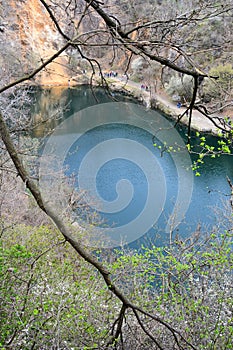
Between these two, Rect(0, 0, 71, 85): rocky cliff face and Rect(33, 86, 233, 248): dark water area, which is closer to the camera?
Rect(0, 0, 71, 85): rocky cliff face

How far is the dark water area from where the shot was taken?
11.8 m

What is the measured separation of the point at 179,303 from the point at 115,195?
28.9ft

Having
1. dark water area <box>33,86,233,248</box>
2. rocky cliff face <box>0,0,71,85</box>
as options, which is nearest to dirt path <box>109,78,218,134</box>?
dark water area <box>33,86,233,248</box>

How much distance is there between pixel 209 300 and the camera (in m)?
4.88

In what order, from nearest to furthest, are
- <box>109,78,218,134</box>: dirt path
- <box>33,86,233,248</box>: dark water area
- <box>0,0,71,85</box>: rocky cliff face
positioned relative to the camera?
<box>0,0,71,85</box>: rocky cliff face < <box>109,78,218,134</box>: dirt path < <box>33,86,233,248</box>: dark water area

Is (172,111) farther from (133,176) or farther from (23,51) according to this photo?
(23,51)

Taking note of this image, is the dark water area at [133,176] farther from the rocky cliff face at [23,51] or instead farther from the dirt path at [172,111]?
the rocky cliff face at [23,51]

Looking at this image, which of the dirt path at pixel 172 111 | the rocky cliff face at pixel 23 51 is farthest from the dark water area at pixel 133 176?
the rocky cliff face at pixel 23 51

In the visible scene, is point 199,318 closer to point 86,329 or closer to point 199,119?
point 86,329

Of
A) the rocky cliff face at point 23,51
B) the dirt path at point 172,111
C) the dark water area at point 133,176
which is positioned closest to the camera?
the rocky cliff face at point 23,51

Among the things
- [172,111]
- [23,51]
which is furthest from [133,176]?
[23,51]

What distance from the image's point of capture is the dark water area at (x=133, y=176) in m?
11.8

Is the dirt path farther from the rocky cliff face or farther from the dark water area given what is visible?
the rocky cliff face

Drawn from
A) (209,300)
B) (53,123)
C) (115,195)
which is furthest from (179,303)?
(53,123)
